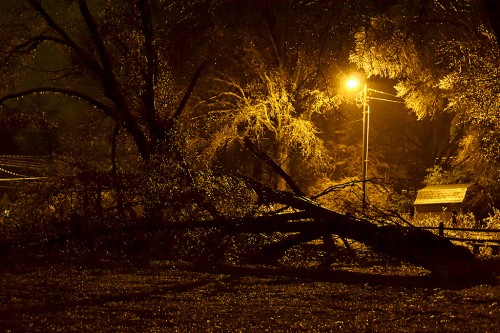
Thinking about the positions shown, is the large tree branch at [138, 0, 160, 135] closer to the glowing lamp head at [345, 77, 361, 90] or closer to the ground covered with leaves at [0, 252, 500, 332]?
the ground covered with leaves at [0, 252, 500, 332]

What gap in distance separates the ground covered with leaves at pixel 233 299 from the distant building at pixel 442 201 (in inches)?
502

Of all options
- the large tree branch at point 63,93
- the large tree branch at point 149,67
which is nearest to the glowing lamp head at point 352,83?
the large tree branch at point 149,67

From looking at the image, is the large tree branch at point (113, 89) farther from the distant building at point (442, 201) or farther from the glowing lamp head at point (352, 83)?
the distant building at point (442, 201)

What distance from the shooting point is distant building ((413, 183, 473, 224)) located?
74.6 feet

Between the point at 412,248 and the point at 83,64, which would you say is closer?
the point at 412,248

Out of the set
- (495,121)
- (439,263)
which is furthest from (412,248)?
(495,121)

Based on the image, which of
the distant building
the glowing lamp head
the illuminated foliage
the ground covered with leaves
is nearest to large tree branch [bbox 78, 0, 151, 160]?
the ground covered with leaves

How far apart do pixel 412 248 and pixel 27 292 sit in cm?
553

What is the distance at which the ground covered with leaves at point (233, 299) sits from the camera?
6168mm

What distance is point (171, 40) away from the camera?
15898 millimetres

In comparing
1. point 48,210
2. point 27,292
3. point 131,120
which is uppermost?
point 131,120

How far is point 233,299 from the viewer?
25.1 ft

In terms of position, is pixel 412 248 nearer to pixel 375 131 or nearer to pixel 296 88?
pixel 296 88

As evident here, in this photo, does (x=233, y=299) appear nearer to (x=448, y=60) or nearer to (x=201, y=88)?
(x=448, y=60)
